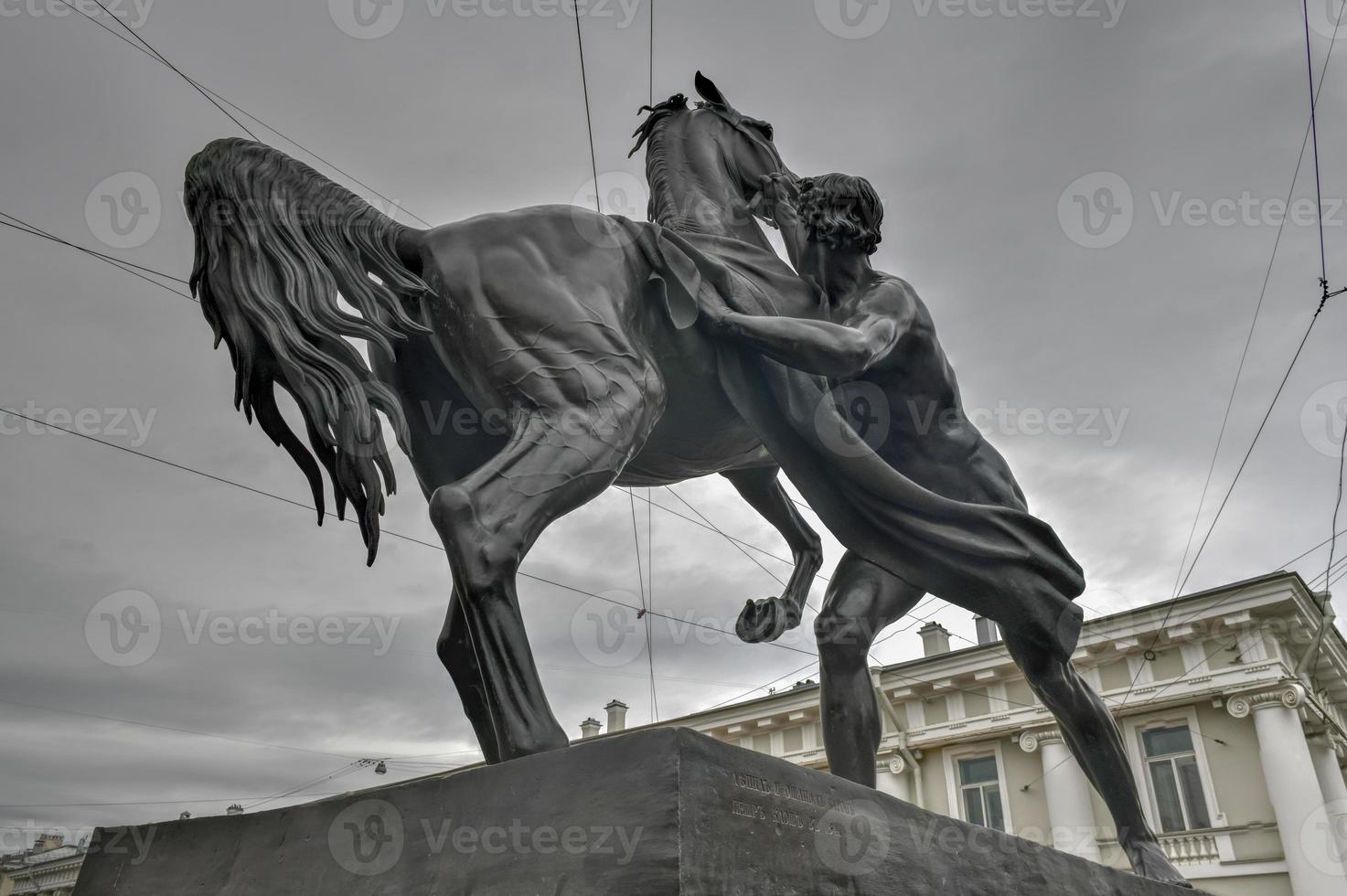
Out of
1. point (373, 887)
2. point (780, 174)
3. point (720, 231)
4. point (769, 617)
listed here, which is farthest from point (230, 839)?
point (780, 174)

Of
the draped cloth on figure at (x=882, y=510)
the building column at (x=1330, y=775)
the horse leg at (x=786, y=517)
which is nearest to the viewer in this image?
the draped cloth on figure at (x=882, y=510)

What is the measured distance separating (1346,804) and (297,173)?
65.8 ft

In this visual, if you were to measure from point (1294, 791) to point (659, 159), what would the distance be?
16.9 meters

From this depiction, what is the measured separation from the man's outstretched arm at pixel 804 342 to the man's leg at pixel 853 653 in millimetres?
958

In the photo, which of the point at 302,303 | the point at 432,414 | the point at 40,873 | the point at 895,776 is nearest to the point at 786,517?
the point at 432,414

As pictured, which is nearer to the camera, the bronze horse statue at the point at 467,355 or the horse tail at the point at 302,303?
the bronze horse statue at the point at 467,355

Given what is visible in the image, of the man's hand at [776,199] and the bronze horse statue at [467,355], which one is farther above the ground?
the man's hand at [776,199]

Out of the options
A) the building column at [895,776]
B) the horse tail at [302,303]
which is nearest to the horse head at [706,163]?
the horse tail at [302,303]

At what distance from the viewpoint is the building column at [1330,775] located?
53.3 feet

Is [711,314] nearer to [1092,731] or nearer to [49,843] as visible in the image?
[1092,731]

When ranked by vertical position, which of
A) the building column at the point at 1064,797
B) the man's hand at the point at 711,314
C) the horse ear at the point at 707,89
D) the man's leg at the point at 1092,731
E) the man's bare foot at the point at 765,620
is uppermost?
the horse ear at the point at 707,89

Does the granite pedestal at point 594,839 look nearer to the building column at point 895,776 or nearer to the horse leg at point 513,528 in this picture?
the horse leg at point 513,528

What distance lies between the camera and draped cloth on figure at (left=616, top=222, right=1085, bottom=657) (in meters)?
3.53

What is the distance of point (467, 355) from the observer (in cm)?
307
